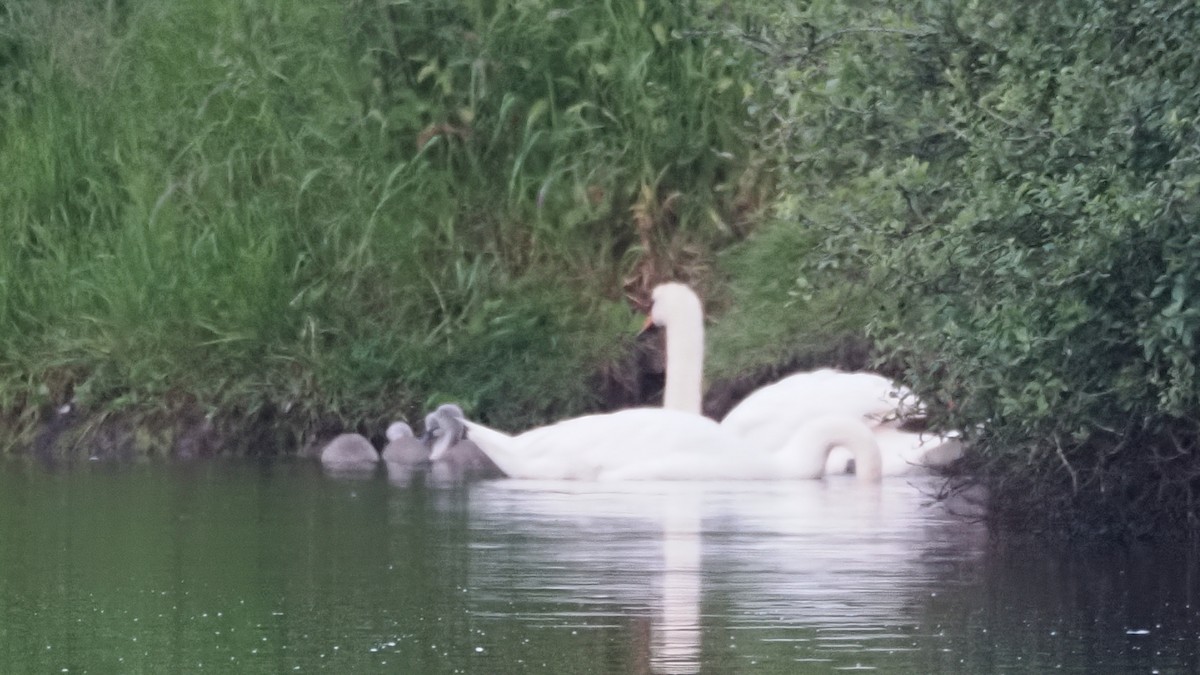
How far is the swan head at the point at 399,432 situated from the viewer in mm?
14065

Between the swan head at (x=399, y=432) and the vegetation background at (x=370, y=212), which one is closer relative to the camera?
the swan head at (x=399, y=432)

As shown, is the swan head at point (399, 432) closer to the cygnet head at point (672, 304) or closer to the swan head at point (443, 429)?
the swan head at point (443, 429)

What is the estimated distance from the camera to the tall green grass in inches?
578

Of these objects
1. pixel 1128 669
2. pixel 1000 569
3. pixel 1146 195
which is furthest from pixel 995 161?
pixel 1128 669

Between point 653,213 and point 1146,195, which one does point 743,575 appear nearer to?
point 1146,195

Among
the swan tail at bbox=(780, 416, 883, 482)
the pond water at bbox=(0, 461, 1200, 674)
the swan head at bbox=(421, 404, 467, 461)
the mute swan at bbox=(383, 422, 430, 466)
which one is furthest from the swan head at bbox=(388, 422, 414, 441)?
the pond water at bbox=(0, 461, 1200, 674)

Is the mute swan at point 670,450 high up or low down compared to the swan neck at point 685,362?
down

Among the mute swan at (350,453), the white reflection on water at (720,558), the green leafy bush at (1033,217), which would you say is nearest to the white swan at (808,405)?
the white reflection on water at (720,558)

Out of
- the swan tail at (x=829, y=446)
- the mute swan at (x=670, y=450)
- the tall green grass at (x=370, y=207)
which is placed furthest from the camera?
the tall green grass at (x=370, y=207)

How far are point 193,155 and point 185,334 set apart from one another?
1.41m

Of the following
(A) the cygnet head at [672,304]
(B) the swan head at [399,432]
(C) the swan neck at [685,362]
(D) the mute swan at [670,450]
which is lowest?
(D) the mute swan at [670,450]

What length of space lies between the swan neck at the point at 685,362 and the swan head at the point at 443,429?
1154mm

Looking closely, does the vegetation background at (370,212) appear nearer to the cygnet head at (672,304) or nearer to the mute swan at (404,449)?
the mute swan at (404,449)

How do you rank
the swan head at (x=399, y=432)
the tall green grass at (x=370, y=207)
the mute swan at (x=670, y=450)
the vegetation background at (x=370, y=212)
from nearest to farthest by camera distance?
the mute swan at (x=670, y=450), the swan head at (x=399, y=432), the vegetation background at (x=370, y=212), the tall green grass at (x=370, y=207)
